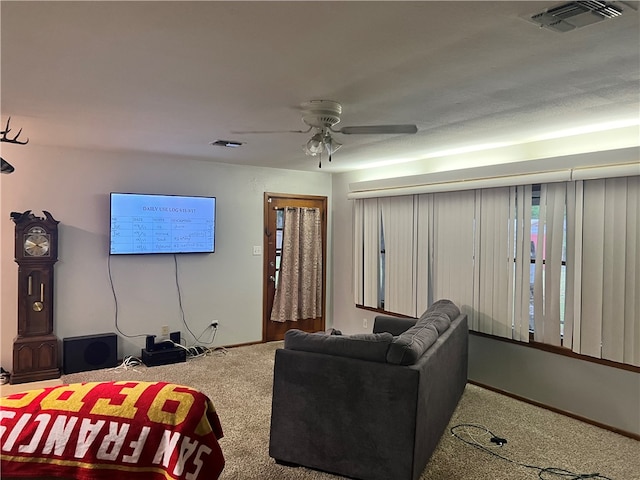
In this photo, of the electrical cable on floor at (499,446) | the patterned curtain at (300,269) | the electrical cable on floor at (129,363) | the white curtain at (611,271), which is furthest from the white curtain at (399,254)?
the electrical cable on floor at (129,363)

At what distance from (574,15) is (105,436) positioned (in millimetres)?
2218

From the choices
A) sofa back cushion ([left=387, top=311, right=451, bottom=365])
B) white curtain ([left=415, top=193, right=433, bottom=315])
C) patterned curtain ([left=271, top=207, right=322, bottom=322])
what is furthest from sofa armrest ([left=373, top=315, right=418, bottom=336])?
patterned curtain ([left=271, top=207, right=322, bottom=322])

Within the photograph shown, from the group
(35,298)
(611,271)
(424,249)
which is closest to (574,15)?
(611,271)

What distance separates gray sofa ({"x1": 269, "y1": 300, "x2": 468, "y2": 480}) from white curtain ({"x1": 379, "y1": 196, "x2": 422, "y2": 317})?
6.38ft

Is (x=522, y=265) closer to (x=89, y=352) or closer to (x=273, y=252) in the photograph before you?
(x=273, y=252)

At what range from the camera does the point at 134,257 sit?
4711mm

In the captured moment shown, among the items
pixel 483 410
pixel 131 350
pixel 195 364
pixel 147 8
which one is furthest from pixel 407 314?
pixel 147 8

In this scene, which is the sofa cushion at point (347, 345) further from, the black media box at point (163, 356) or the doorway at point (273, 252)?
the doorway at point (273, 252)

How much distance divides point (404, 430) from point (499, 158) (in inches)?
109

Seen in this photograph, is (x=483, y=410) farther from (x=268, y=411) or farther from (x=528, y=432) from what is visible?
(x=268, y=411)

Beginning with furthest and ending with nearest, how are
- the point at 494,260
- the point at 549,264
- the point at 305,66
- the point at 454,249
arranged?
the point at 454,249 < the point at 494,260 < the point at 549,264 < the point at 305,66

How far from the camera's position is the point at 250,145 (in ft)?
13.2

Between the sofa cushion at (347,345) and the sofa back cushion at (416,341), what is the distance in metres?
0.06

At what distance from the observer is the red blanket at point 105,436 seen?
1290 millimetres
